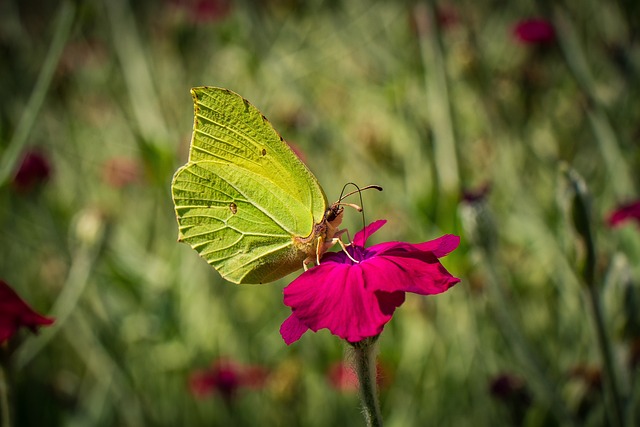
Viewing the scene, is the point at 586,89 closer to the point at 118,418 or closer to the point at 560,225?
the point at 560,225

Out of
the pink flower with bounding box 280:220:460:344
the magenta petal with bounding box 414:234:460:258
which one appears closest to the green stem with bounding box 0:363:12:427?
the pink flower with bounding box 280:220:460:344

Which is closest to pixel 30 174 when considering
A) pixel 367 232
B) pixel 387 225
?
pixel 387 225

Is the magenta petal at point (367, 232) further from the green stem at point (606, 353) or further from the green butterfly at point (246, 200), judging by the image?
the green stem at point (606, 353)

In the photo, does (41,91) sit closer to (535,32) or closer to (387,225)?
(387,225)

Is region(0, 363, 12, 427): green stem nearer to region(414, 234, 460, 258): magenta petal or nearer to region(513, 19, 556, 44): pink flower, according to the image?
region(414, 234, 460, 258): magenta petal

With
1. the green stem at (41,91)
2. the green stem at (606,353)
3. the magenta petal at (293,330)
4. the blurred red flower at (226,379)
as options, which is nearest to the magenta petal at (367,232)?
the magenta petal at (293,330)
